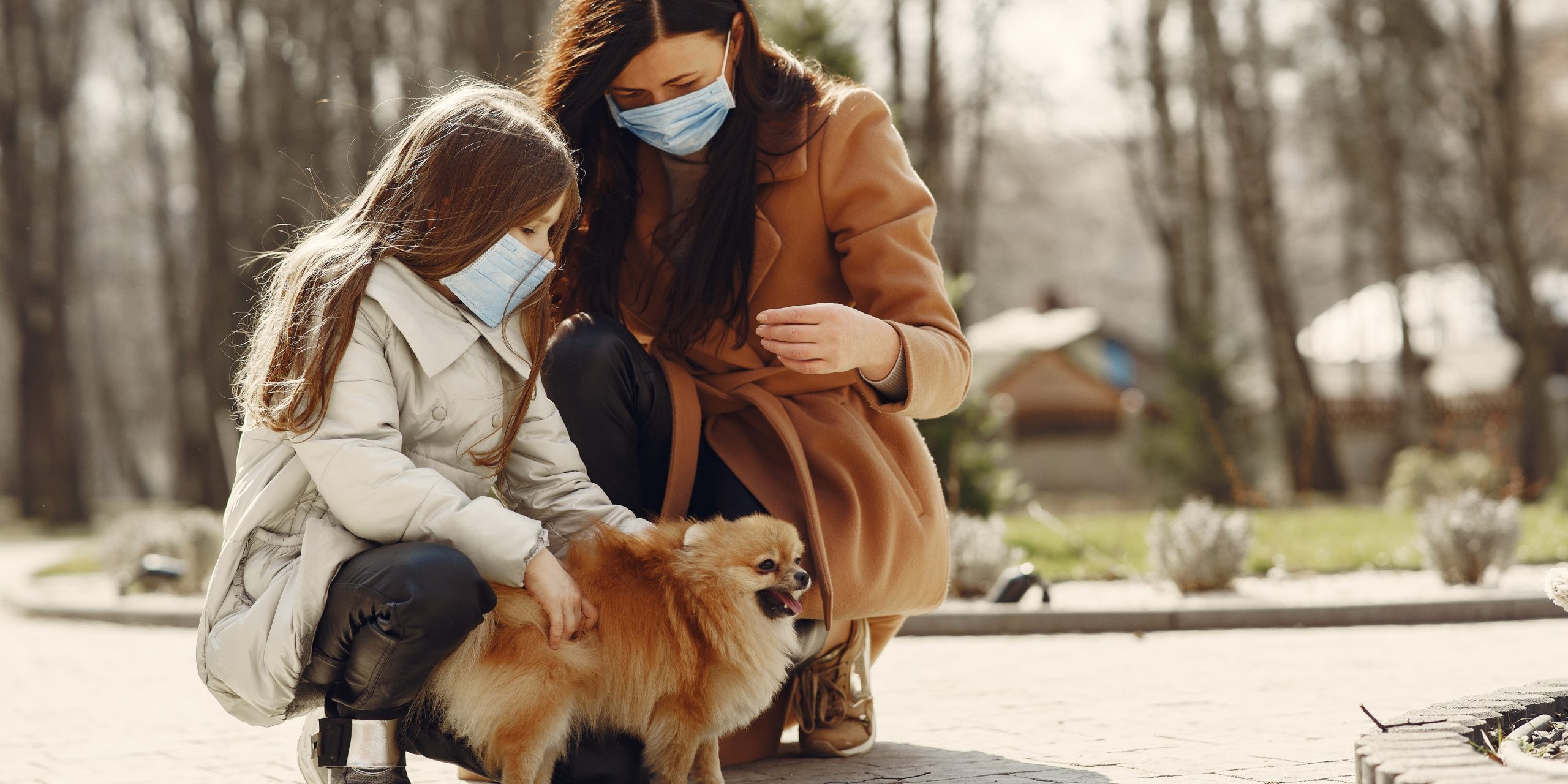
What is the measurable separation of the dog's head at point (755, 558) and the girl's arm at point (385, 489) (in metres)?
0.38

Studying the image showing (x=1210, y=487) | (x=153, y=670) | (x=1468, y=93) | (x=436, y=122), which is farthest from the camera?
(x=1468, y=93)

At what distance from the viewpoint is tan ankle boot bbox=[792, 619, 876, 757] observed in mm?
4250

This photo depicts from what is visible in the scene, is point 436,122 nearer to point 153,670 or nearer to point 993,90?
point 153,670

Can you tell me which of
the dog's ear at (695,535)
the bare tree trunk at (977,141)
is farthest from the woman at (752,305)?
the bare tree trunk at (977,141)

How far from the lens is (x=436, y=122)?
357 cm

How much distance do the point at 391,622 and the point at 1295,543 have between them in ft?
32.7

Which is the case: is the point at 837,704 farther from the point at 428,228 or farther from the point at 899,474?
the point at 428,228

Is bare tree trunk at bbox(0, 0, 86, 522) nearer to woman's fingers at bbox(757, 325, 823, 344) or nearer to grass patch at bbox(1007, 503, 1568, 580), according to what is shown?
grass patch at bbox(1007, 503, 1568, 580)

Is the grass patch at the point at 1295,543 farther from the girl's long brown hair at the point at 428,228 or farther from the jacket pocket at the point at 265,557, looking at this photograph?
the jacket pocket at the point at 265,557

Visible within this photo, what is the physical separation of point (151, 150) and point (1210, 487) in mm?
23688

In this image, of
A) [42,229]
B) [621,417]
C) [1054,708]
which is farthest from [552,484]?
[42,229]

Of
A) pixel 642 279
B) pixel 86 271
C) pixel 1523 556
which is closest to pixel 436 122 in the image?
pixel 642 279

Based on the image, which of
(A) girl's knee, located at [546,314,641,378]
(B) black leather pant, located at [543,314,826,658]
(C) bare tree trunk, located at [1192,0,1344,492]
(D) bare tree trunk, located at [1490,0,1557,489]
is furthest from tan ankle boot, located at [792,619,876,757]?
(D) bare tree trunk, located at [1490,0,1557,489]

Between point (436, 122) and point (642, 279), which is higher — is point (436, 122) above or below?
above
